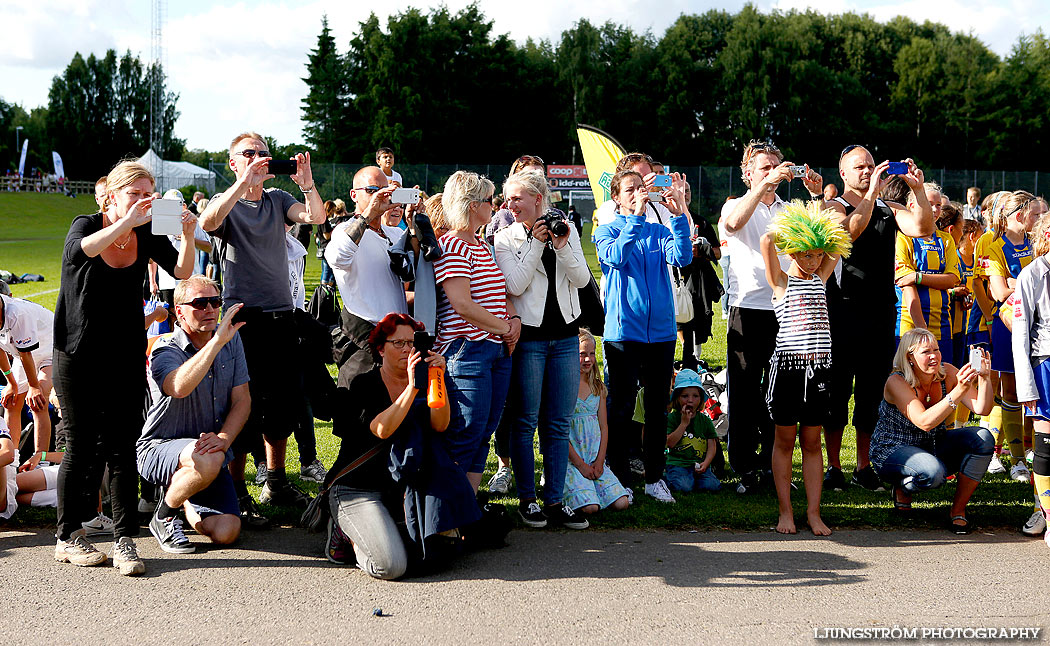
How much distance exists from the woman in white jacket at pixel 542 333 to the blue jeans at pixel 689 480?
1048mm

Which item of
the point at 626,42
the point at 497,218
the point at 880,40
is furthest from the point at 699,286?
the point at 880,40

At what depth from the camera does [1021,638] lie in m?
3.64

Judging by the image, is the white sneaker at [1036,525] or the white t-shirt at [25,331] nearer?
the white sneaker at [1036,525]

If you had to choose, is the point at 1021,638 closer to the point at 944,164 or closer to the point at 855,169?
the point at 855,169

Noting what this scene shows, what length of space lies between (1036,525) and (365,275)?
12.9 feet

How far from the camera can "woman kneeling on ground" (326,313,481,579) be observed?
4.43 meters

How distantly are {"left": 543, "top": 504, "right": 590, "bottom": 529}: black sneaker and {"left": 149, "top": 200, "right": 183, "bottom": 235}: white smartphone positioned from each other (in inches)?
99.1

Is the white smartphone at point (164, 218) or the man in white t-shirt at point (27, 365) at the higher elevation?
the white smartphone at point (164, 218)

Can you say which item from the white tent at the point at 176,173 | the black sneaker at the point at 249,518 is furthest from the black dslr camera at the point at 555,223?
the white tent at the point at 176,173

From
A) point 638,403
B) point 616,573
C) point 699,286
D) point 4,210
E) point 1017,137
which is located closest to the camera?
point 616,573

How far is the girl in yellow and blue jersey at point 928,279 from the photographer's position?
649 centimetres

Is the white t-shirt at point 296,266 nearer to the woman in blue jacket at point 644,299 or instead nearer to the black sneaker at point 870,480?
the woman in blue jacket at point 644,299

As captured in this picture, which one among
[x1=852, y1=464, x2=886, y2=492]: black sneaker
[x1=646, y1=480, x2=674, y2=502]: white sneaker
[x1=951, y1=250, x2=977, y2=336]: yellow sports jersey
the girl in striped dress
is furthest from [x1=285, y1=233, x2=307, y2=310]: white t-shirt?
[x1=951, y1=250, x2=977, y2=336]: yellow sports jersey

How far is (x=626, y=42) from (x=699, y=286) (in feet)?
171
